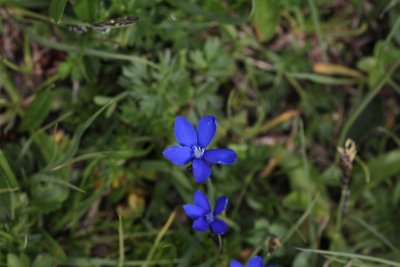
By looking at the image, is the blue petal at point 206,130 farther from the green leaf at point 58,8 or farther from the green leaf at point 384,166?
the green leaf at point 384,166

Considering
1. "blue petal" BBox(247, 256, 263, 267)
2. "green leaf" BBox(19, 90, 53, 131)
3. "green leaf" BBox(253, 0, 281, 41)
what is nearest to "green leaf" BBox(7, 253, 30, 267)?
"green leaf" BBox(19, 90, 53, 131)

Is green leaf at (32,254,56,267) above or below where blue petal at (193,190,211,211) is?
below

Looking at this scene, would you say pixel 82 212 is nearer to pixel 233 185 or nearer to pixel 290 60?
pixel 233 185

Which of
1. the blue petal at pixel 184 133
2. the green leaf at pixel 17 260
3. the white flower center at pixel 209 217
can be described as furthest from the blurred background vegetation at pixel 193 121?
the blue petal at pixel 184 133

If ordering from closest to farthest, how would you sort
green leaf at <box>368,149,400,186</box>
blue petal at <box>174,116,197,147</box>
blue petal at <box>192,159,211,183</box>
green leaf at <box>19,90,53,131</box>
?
blue petal at <box>192,159,211,183</box> < blue petal at <box>174,116,197,147</box> < green leaf at <box>19,90,53,131</box> < green leaf at <box>368,149,400,186</box>

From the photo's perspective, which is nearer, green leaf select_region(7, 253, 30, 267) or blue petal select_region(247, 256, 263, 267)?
blue petal select_region(247, 256, 263, 267)

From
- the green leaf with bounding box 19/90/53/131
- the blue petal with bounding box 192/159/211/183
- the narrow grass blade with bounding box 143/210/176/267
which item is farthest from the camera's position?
the green leaf with bounding box 19/90/53/131

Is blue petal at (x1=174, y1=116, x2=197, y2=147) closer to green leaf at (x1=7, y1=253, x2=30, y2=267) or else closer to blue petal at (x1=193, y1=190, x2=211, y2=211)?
blue petal at (x1=193, y1=190, x2=211, y2=211)

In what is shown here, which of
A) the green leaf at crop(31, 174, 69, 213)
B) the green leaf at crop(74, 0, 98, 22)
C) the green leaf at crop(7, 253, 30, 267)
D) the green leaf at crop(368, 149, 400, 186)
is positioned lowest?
the green leaf at crop(368, 149, 400, 186)
